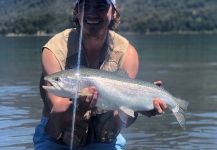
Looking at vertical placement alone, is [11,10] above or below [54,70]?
below

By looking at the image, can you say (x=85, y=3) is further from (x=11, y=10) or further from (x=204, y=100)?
(x=11, y=10)

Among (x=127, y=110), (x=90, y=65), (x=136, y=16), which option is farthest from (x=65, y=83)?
(x=136, y=16)

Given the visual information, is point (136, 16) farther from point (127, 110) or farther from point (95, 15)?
point (127, 110)

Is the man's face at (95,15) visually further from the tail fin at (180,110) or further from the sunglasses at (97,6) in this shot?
the tail fin at (180,110)

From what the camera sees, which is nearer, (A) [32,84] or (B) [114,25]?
(B) [114,25]

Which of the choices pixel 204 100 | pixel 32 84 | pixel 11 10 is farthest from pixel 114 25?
pixel 11 10

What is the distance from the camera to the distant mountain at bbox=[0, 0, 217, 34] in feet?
490

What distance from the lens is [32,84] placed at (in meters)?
24.0

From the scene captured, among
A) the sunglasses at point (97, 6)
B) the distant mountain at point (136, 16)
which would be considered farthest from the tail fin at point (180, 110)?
the distant mountain at point (136, 16)

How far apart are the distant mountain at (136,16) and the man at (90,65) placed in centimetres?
12508

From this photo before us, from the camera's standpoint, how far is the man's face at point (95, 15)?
704cm

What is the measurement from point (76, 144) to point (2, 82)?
59.1 ft


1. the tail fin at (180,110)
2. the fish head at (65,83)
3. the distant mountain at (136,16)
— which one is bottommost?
the distant mountain at (136,16)

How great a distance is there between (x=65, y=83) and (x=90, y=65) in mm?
1148
